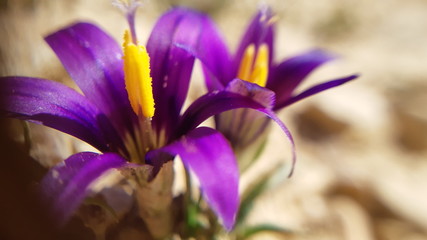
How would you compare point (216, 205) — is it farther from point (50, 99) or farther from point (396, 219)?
point (396, 219)

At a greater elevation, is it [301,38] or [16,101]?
[16,101]

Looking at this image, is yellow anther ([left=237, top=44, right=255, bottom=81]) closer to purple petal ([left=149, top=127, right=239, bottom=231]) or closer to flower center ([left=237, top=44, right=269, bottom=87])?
flower center ([left=237, top=44, right=269, bottom=87])

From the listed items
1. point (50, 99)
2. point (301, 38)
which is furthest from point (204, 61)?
point (301, 38)

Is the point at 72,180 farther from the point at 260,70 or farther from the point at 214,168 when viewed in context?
the point at 260,70

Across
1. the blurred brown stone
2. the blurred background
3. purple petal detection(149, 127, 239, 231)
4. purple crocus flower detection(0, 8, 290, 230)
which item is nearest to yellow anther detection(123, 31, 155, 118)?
purple crocus flower detection(0, 8, 290, 230)

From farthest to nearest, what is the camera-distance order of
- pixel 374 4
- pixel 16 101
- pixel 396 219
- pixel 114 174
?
pixel 374 4
pixel 396 219
pixel 114 174
pixel 16 101
